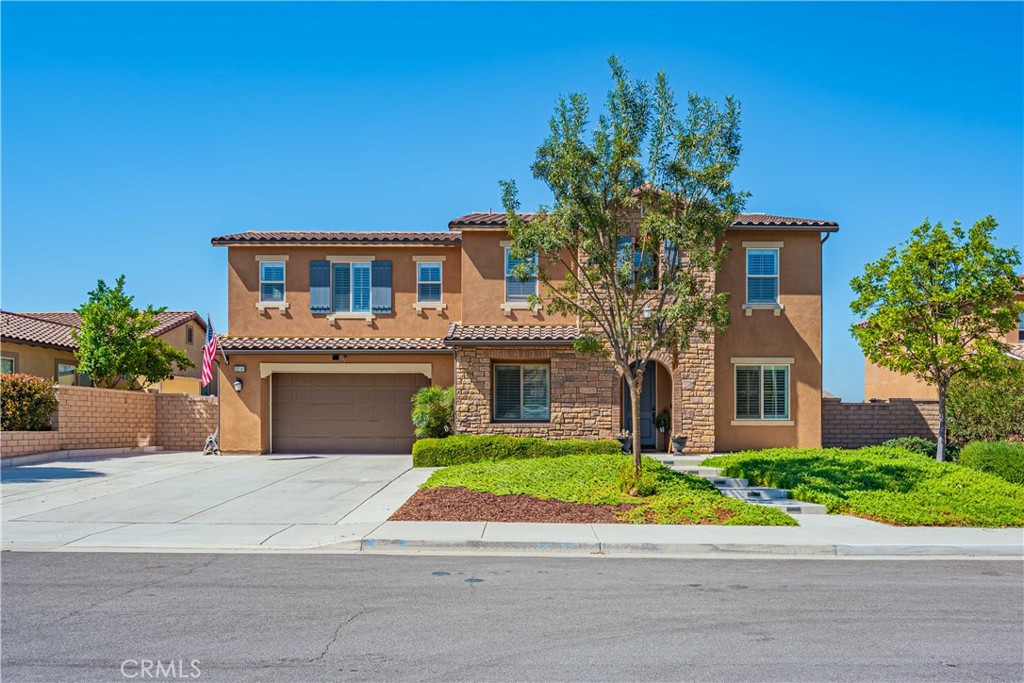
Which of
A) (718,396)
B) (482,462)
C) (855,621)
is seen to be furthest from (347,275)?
(855,621)

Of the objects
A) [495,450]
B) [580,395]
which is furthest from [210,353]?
[580,395]

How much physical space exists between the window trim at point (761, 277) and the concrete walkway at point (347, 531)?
957 cm

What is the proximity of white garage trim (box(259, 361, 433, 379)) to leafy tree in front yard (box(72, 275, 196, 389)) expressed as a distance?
5.33m

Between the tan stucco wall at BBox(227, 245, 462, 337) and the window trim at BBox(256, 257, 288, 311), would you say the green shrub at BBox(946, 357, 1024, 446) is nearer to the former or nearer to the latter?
the tan stucco wall at BBox(227, 245, 462, 337)

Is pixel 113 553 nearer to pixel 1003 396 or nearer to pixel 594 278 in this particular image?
pixel 594 278

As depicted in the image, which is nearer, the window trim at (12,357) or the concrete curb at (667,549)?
the concrete curb at (667,549)

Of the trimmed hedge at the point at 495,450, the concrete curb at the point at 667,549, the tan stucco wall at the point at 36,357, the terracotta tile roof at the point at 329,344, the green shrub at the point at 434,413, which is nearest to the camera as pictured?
the concrete curb at the point at 667,549

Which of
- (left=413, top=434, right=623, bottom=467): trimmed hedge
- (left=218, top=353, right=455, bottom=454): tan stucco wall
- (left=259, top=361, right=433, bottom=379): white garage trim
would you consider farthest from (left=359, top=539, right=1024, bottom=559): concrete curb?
(left=218, top=353, right=455, bottom=454): tan stucco wall

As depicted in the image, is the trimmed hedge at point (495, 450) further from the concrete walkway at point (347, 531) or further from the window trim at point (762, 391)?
the window trim at point (762, 391)

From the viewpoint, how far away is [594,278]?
1480cm

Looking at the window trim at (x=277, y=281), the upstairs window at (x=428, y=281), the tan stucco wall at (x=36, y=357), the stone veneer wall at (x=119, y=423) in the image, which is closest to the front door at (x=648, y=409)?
the upstairs window at (x=428, y=281)

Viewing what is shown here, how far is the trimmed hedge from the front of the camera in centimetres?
1972

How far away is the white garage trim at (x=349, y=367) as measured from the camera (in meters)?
23.9

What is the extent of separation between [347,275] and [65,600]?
16.9 metres
